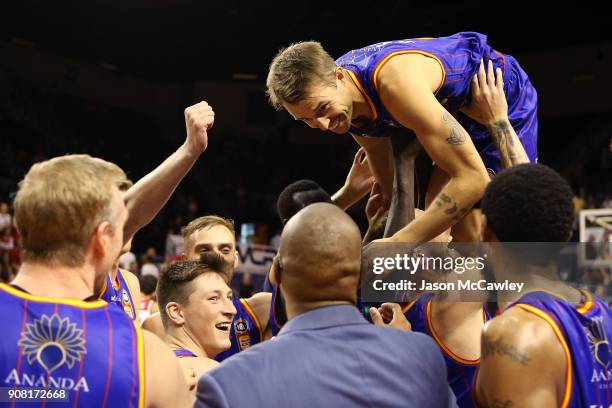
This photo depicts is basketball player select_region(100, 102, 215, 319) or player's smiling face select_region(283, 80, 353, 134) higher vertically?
player's smiling face select_region(283, 80, 353, 134)

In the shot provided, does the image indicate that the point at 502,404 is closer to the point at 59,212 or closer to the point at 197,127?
the point at 59,212

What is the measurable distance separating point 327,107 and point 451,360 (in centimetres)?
111

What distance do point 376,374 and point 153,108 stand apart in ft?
61.5

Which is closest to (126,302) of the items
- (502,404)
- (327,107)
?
(327,107)

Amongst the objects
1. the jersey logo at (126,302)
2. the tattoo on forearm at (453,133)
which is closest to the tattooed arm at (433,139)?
the tattoo on forearm at (453,133)

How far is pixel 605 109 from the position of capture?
15719 millimetres

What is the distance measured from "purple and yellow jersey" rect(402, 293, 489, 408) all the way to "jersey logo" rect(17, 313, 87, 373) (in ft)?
Result: 5.20

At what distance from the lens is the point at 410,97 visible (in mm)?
2730

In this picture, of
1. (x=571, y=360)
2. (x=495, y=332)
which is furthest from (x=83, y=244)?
(x=571, y=360)

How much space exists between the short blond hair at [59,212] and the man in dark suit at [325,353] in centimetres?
50

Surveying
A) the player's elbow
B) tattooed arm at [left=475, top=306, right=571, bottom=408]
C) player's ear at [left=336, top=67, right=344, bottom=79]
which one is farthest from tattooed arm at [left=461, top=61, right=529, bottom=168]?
tattooed arm at [left=475, top=306, right=571, bottom=408]

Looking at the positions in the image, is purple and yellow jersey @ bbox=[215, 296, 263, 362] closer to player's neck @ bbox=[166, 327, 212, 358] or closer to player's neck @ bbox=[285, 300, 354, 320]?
player's neck @ bbox=[166, 327, 212, 358]

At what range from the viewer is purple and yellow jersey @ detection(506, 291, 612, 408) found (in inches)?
71.7

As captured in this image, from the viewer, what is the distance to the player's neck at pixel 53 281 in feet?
6.06
